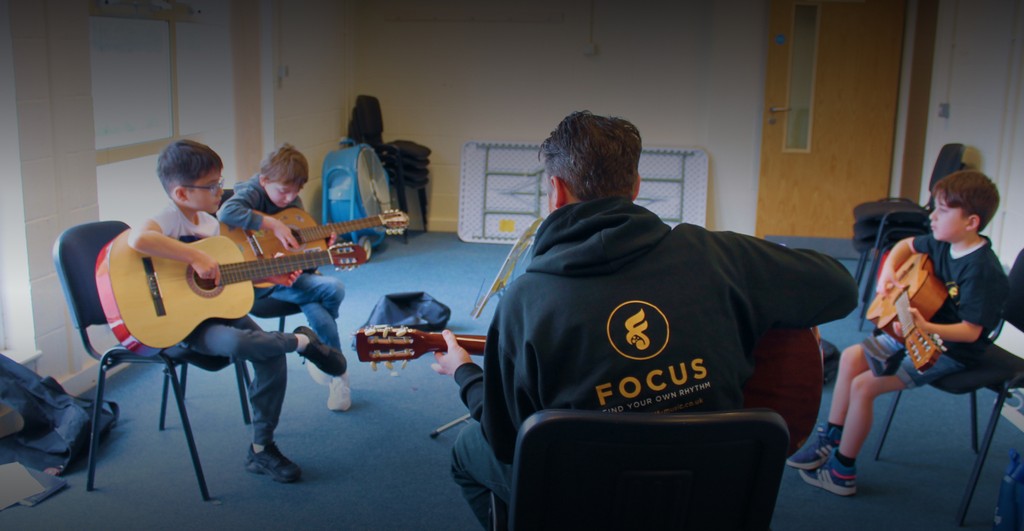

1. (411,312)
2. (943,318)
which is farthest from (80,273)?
(943,318)

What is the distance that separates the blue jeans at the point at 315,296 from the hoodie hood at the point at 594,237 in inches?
76.0

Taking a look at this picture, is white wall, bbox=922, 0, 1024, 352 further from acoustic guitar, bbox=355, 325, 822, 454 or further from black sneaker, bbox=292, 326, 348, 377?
black sneaker, bbox=292, 326, 348, 377

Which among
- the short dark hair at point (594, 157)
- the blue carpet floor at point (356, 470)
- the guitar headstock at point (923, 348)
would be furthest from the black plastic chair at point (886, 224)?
the short dark hair at point (594, 157)

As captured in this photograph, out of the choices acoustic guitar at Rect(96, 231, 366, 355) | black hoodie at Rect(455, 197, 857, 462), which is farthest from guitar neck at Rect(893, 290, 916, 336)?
acoustic guitar at Rect(96, 231, 366, 355)

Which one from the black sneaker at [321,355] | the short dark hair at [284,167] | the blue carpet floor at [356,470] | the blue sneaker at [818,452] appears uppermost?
the short dark hair at [284,167]

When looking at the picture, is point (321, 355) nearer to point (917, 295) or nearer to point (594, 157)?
point (594, 157)

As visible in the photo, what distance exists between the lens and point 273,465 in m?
2.89

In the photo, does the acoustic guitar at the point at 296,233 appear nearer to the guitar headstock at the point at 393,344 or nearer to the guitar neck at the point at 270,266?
the guitar neck at the point at 270,266

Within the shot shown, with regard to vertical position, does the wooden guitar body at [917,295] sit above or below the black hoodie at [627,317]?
below

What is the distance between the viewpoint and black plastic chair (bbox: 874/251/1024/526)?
2.66 m

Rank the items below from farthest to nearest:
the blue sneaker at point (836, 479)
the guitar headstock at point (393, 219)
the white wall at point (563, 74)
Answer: the white wall at point (563, 74) < the guitar headstock at point (393, 219) < the blue sneaker at point (836, 479)

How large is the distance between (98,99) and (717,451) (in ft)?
11.2

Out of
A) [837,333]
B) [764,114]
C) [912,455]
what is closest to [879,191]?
[764,114]

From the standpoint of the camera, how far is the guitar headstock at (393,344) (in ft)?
6.37
